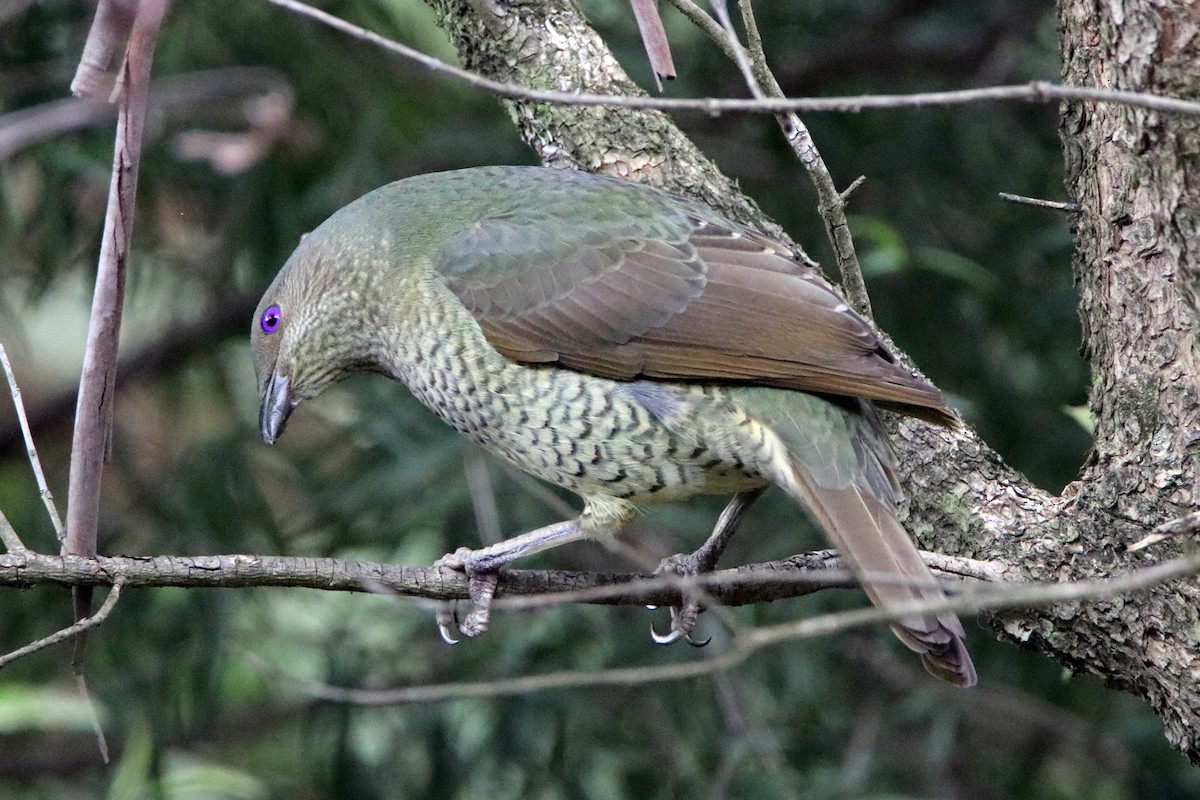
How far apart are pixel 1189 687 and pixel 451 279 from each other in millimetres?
2004

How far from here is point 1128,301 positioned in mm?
2738

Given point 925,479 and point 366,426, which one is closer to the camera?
point 925,479

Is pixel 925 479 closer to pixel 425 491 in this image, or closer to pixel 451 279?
pixel 451 279

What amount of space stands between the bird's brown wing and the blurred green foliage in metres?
1.18

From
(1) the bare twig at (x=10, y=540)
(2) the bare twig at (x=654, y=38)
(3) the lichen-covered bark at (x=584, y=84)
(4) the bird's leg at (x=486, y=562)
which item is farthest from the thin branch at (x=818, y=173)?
(1) the bare twig at (x=10, y=540)

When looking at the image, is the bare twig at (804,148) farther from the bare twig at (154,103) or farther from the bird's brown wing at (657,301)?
the bare twig at (154,103)

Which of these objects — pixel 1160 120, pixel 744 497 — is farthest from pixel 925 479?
pixel 1160 120

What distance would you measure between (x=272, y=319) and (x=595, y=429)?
1.14 meters

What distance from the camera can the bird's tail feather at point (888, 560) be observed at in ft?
9.26

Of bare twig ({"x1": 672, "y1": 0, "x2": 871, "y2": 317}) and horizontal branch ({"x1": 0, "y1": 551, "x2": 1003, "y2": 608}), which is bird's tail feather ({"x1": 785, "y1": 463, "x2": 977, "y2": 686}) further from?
bare twig ({"x1": 672, "y1": 0, "x2": 871, "y2": 317})

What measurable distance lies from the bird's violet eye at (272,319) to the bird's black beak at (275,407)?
12cm

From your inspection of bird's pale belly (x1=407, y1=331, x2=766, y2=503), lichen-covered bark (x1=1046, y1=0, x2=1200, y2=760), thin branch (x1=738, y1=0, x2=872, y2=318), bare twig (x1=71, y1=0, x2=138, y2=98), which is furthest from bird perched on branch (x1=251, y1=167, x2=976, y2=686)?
bare twig (x1=71, y1=0, x2=138, y2=98)

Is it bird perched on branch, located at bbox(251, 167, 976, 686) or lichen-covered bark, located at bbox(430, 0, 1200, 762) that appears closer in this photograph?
lichen-covered bark, located at bbox(430, 0, 1200, 762)

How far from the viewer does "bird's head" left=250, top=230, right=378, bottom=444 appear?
3939mm
